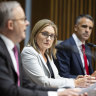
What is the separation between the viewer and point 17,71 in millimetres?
1850

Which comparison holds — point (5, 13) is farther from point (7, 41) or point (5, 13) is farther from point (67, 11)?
point (67, 11)

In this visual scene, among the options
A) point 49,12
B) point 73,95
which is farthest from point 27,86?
point 49,12

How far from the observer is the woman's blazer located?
2516mm

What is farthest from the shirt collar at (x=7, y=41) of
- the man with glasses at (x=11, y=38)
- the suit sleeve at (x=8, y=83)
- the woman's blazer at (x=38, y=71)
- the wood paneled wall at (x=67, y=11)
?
the wood paneled wall at (x=67, y=11)

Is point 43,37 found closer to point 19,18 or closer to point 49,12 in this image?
point 19,18

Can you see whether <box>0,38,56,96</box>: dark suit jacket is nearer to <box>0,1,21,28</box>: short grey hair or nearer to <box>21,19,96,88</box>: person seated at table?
<box>0,1,21,28</box>: short grey hair

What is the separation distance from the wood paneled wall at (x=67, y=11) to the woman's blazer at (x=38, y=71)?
2.80 metres

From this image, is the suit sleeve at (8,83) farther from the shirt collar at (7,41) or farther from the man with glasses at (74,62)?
the man with glasses at (74,62)

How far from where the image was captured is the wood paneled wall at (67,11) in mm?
5461

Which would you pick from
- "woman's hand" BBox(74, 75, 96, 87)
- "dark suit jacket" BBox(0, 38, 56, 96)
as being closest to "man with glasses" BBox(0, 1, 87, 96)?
"dark suit jacket" BBox(0, 38, 56, 96)

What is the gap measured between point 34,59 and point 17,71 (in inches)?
31.0

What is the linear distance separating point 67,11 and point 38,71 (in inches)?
125

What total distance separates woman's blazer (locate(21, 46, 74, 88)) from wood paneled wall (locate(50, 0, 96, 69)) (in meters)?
A: 2.80

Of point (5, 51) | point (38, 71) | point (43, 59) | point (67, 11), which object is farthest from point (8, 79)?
point (67, 11)
